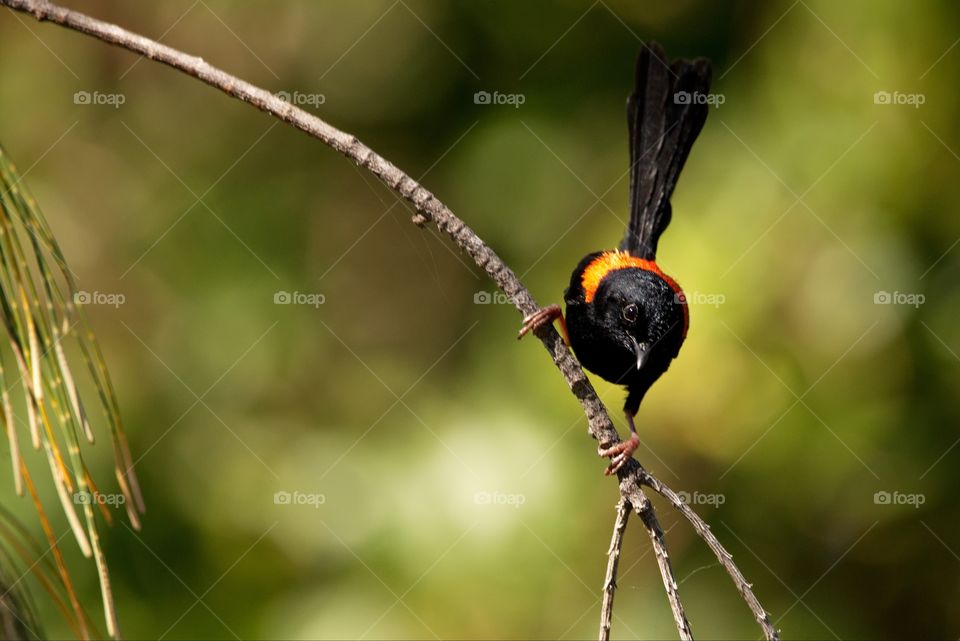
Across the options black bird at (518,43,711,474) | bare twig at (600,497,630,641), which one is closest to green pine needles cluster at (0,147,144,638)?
bare twig at (600,497,630,641)

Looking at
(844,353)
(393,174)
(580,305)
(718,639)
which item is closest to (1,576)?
(393,174)

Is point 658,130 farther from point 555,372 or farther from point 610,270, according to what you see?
point 555,372

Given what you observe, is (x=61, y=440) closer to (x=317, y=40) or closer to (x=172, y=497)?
(x=172, y=497)

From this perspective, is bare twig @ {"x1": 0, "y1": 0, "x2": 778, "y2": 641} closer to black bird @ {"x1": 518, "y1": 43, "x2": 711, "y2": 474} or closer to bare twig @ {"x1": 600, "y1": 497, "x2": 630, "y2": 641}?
bare twig @ {"x1": 600, "y1": 497, "x2": 630, "y2": 641}

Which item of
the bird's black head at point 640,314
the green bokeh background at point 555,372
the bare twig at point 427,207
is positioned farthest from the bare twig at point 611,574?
the green bokeh background at point 555,372

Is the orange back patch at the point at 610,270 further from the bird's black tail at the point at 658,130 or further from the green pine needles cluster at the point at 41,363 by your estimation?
the green pine needles cluster at the point at 41,363

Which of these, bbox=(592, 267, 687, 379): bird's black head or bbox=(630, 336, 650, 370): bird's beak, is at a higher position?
bbox=(592, 267, 687, 379): bird's black head

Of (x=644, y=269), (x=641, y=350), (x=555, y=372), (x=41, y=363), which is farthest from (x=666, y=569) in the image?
(x=555, y=372)
